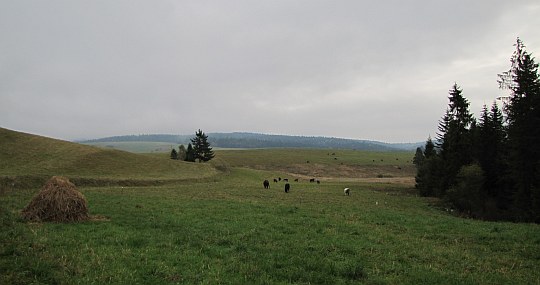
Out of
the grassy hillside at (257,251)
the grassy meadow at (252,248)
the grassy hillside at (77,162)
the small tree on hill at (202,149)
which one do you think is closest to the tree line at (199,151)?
the small tree on hill at (202,149)

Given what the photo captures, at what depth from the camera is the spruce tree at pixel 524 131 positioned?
115 feet

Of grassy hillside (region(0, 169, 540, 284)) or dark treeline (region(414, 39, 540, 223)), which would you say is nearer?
grassy hillside (region(0, 169, 540, 284))

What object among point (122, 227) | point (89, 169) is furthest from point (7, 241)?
point (89, 169)

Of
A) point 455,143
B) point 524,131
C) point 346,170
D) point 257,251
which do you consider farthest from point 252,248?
point 346,170

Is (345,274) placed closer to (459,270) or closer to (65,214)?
(459,270)

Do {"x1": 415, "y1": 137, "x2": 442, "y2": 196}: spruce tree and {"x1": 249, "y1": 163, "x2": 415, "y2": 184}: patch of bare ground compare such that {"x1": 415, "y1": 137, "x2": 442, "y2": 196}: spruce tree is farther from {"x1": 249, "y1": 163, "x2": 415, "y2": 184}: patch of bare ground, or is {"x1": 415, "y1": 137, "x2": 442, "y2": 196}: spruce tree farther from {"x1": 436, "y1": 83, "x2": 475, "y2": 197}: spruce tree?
{"x1": 249, "y1": 163, "x2": 415, "y2": 184}: patch of bare ground

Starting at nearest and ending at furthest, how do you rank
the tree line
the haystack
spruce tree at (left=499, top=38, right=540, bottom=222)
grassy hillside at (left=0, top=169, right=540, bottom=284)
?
grassy hillside at (left=0, top=169, right=540, bottom=284) → the haystack → spruce tree at (left=499, top=38, right=540, bottom=222) → the tree line

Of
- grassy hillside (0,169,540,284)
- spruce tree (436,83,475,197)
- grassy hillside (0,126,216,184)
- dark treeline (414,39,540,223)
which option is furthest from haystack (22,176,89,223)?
spruce tree (436,83,475,197)

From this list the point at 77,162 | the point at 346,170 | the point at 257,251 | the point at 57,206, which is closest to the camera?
the point at 257,251

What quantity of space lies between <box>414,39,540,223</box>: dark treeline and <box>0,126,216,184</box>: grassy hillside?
41.7 m

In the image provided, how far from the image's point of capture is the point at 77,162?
53.3 metres

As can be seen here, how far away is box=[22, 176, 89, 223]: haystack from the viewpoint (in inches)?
692

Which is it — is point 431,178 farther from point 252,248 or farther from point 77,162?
point 77,162

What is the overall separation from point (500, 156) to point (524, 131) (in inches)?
347
